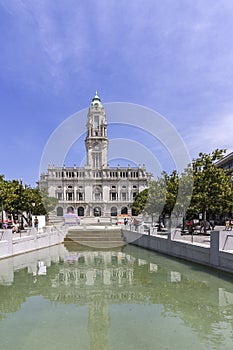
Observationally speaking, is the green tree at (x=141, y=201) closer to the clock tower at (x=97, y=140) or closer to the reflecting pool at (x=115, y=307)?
the reflecting pool at (x=115, y=307)

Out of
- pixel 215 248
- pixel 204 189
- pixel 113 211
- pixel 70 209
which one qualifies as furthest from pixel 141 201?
pixel 70 209

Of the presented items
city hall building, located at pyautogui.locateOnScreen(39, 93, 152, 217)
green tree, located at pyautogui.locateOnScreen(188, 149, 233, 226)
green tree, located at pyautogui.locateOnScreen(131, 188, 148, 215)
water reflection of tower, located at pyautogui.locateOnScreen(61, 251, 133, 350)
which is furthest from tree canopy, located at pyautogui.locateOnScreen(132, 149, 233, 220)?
city hall building, located at pyautogui.locateOnScreen(39, 93, 152, 217)

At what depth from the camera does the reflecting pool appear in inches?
272

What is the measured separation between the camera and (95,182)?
100 metres

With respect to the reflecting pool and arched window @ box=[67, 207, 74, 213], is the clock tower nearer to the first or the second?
arched window @ box=[67, 207, 74, 213]

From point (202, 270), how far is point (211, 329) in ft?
23.4

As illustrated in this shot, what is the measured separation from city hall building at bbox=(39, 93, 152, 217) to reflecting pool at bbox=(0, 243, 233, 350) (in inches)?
3240

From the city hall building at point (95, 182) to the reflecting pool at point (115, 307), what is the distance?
82.3m

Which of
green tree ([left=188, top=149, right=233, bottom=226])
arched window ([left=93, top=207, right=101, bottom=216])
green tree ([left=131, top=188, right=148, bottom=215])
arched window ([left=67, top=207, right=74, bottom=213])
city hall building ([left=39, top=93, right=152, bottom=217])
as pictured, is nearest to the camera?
green tree ([left=188, top=149, right=233, bottom=226])

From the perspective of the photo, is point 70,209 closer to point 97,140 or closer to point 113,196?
point 113,196

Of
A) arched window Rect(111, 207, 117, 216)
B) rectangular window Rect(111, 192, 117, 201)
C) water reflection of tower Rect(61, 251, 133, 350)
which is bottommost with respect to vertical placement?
arched window Rect(111, 207, 117, 216)

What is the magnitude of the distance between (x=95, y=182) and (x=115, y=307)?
9127 centimetres

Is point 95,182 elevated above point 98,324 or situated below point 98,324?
above

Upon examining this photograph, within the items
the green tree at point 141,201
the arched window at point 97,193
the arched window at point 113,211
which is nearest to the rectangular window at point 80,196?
the arched window at point 97,193
